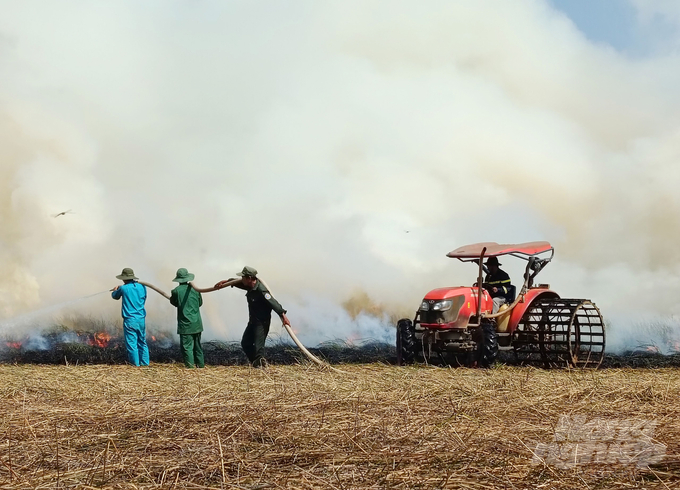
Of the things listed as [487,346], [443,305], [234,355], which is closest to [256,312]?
[443,305]

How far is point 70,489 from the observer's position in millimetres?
5426

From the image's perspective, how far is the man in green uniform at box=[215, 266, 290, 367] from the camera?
15688 mm

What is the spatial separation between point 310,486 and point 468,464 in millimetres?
1170

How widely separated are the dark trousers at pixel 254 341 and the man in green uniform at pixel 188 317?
1.11 meters

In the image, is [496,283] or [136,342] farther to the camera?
[136,342]

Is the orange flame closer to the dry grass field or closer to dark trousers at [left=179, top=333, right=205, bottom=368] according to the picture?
dark trousers at [left=179, top=333, right=205, bottom=368]

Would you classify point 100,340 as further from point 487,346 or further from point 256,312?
point 487,346

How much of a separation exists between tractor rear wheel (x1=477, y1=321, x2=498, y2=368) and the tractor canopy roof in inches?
53.9

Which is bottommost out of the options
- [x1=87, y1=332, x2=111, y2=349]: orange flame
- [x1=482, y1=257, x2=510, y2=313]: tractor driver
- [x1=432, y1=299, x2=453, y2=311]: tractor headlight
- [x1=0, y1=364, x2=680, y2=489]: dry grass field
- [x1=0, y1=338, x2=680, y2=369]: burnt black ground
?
[x1=0, y1=364, x2=680, y2=489]: dry grass field

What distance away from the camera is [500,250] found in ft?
53.1

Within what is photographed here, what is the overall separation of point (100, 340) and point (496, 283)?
414 inches

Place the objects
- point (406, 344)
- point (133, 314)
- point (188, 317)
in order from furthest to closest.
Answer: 1. point (133, 314)
2. point (188, 317)
3. point (406, 344)

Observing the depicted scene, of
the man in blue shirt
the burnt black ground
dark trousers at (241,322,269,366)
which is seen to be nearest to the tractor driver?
the burnt black ground

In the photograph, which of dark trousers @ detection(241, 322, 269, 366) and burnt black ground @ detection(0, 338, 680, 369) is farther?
burnt black ground @ detection(0, 338, 680, 369)
